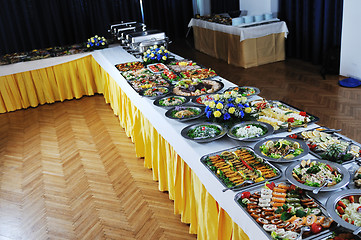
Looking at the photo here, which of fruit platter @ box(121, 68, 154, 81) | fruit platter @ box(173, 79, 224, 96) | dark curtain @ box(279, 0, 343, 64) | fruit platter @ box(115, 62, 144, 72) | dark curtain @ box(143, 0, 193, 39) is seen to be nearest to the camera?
fruit platter @ box(173, 79, 224, 96)

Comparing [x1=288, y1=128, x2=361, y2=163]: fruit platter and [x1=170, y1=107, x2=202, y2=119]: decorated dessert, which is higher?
[x1=170, y1=107, x2=202, y2=119]: decorated dessert

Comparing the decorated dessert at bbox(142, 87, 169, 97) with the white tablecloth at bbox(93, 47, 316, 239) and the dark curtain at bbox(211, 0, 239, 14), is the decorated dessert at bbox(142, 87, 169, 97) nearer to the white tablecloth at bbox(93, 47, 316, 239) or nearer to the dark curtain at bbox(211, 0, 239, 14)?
the white tablecloth at bbox(93, 47, 316, 239)

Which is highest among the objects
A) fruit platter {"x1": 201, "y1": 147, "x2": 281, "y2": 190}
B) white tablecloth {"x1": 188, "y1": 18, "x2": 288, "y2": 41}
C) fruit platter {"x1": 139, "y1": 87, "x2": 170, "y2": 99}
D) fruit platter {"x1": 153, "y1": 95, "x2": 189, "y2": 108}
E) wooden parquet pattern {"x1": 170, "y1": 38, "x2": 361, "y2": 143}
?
white tablecloth {"x1": 188, "y1": 18, "x2": 288, "y2": 41}

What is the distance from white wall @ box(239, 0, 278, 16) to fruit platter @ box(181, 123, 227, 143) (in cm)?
494

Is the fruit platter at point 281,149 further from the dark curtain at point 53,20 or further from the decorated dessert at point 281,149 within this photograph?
the dark curtain at point 53,20

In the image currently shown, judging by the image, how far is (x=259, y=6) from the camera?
6.83 metres

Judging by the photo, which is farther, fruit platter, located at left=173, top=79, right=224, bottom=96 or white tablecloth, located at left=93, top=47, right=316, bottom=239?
fruit platter, located at left=173, top=79, right=224, bottom=96

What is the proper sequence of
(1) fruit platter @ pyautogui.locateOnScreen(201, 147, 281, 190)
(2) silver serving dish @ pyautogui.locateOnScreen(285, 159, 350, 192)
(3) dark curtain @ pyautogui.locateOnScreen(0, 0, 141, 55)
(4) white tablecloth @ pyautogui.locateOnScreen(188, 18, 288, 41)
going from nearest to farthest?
(2) silver serving dish @ pyautogui.locateOnScreen(285, 159, 350, 192)
(1) fruit platter @ pyautogui.locateOnScreen(201, 147, 281, 190)
(4) white tablecloth @ pyautogui.locateOnScreen(188, 18, 288, 41)
(3) dark curtain @ pyautogui.locateOnScreen(0, 0, 141, 55)

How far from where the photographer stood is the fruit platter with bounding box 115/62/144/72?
3.98m

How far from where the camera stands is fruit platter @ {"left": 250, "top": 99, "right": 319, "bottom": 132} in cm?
221

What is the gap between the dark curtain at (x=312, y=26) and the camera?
18.0 feet

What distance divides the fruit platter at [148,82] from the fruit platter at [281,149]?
4.97ft

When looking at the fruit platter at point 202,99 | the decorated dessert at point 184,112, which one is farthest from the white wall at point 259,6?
the decorated dessert at point 184,112

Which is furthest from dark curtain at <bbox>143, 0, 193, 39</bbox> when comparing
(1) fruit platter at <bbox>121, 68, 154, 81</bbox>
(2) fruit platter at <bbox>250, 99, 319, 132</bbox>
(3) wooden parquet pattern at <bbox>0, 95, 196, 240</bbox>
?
(2) fruit platter at <bbox>250, 99, 319, 132</bbox>
